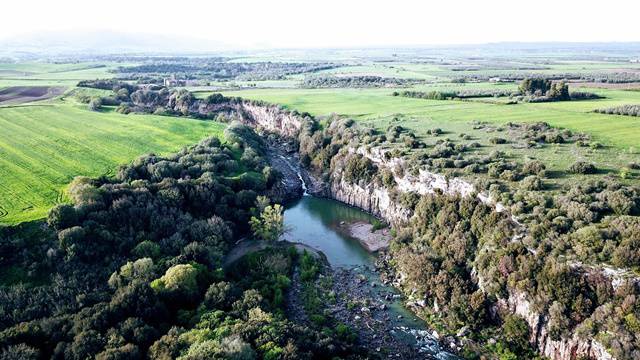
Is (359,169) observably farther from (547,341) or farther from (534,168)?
(547,341)

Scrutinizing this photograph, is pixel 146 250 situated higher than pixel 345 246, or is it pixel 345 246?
pixel 146 250

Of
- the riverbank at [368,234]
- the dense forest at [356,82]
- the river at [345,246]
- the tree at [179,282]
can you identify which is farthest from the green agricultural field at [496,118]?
the tree at [179,282]

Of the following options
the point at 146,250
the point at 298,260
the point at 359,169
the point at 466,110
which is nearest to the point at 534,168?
the point at 359,169

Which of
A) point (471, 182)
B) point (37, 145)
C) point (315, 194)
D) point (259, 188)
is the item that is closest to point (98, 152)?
point (37, 145)

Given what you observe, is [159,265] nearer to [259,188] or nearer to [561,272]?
[259,188]

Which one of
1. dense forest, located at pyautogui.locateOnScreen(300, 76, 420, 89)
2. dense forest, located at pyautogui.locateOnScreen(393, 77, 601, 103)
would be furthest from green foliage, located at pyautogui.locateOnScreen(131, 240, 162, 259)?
dense forest, located at pyautogui.locateOnScreen(300, 76, 420, 89)

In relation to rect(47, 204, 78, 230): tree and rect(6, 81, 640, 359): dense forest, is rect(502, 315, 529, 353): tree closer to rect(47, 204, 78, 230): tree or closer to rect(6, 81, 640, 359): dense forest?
rect(6, 81, 640, 359): dense forest

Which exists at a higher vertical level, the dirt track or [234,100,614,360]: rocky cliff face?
the dirt track
